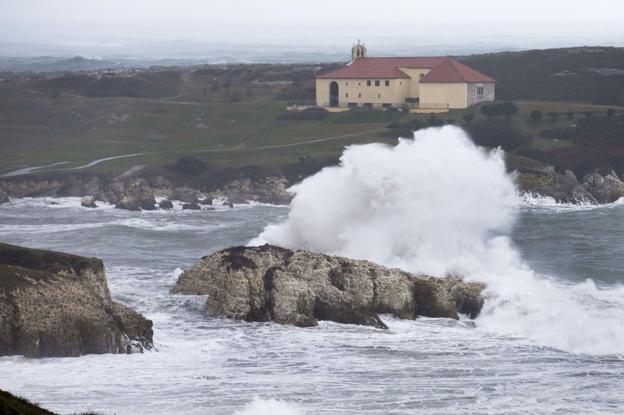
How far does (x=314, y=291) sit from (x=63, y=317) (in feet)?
22.3

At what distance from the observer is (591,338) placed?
99.6 ft

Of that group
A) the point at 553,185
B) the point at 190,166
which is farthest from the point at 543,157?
the point at 190,166

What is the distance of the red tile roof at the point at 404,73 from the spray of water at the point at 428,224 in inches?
1518

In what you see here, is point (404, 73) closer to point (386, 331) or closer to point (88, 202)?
point (88, 202)

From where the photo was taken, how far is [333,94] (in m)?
90.6

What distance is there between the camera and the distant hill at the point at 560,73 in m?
95.7

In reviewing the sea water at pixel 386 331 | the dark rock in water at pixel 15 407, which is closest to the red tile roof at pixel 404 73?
the sea water at pixel 386 331

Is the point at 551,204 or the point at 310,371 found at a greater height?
the point at 310,371

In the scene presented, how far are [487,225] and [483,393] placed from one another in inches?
843

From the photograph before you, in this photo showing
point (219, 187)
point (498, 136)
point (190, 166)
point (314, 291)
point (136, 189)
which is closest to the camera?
point (314, 291)

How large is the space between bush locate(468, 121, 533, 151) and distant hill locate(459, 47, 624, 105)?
18.4 metres

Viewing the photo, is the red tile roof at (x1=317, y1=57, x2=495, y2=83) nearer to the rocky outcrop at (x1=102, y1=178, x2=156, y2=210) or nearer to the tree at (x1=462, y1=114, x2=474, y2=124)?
the tree at (x1=462, y1=114, x2=474, y2=124)

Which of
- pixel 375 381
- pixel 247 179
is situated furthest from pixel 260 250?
pixel 247 179

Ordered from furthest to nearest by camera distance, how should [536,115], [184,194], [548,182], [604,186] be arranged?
[536,115], [548,182], [604,186], [184,194]
